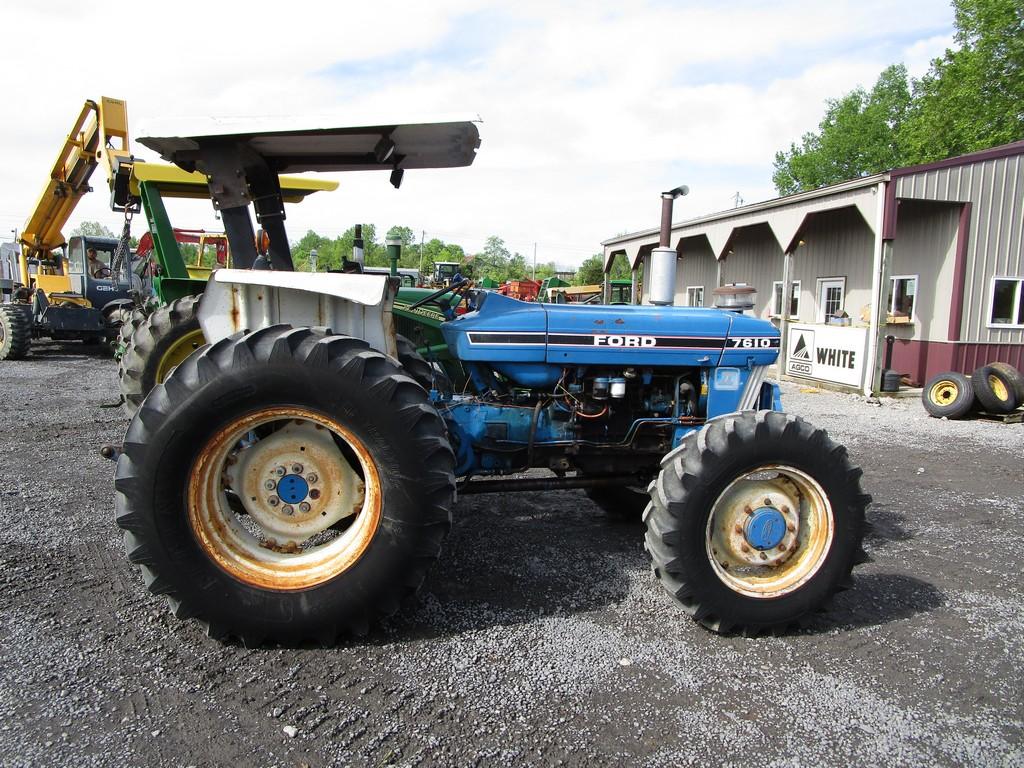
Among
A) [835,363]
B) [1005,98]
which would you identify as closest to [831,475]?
[835,363]

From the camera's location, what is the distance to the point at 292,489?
9.30 ft

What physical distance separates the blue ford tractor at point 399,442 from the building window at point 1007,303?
993 centimetres

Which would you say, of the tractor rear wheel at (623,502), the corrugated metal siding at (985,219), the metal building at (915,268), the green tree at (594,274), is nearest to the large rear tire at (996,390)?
the metal building at (915,268)

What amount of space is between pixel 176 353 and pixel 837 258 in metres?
12.2

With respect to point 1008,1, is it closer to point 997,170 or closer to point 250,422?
point 997,170

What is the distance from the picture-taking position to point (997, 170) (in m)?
10.7

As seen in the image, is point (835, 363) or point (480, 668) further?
point (835, 363)

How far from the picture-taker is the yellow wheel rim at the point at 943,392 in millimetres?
9070

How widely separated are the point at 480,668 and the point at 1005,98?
3206 centimetres

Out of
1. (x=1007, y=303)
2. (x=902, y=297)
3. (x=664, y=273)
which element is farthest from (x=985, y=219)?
(x=664, y=273)

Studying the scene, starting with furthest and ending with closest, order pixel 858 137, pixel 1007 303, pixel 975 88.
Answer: pixel 858 137 → pixel 975 88 → pixel 1007 303

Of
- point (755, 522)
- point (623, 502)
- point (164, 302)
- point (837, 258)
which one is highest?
point (837, 258)

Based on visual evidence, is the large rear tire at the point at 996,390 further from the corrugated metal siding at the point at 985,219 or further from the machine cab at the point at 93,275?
the machine cab at the point at 93,275

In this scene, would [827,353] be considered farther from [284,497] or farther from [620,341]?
[284,497]
